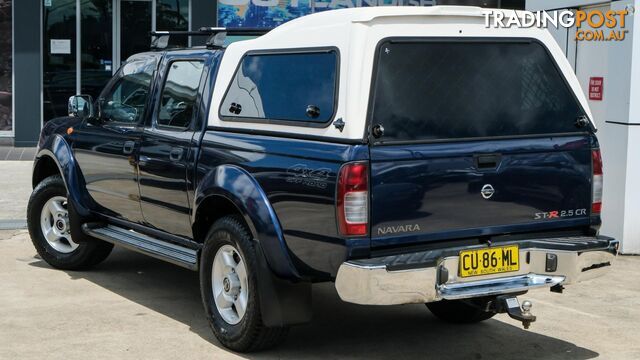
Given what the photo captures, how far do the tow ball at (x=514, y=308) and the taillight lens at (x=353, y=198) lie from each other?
0.96 meters

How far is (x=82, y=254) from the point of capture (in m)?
7.43

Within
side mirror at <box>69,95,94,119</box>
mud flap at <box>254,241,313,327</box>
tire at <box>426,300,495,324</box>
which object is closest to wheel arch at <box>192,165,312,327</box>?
mud flap at <box>254,241,313,327</box>

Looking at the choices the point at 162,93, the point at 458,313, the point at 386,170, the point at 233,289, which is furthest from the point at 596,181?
the point at 162,93

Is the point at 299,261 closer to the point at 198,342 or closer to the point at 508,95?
the point at 198,342

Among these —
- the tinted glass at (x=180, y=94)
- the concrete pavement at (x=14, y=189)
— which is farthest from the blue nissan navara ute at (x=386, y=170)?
the concrete pavement at (x=14, y=189)

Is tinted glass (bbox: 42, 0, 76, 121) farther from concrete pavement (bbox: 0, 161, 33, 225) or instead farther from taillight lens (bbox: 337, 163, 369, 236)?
taillight lens (bbox: 337, 163, 369, 236)

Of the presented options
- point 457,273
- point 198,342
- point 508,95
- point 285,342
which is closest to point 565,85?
point 508,95

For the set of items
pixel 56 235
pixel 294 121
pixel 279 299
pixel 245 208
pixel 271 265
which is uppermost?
pixel 294 121

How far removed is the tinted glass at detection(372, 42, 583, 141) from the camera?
4973 millimetres

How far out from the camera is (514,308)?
513 cm

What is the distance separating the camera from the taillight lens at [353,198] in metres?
4.73

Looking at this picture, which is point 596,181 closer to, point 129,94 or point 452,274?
point 452,274

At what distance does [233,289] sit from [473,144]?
159cm

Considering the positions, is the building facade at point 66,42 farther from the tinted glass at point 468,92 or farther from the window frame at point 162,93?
the tinted glass at point 468,92
